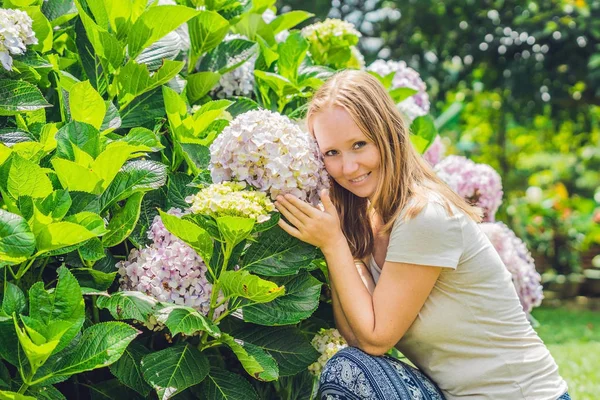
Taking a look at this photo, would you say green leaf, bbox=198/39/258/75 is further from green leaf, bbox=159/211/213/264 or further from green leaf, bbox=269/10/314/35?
green leaf, bbox=159/211/213/264

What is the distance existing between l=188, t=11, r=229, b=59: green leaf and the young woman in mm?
330

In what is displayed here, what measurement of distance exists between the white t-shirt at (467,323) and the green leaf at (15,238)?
0.93 meters

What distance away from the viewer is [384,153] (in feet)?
6.62

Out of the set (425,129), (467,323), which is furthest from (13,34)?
(425,129)

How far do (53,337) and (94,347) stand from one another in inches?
4.5

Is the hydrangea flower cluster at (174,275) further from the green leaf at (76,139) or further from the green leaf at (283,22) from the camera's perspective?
the green leaf at (283,22)

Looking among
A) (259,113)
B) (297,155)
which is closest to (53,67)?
(259,113)

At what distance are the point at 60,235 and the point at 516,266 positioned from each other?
2025mm

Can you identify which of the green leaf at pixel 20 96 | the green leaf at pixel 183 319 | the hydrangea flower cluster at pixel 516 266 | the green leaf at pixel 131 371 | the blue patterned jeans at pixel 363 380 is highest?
the green leaf at pixel 20 96

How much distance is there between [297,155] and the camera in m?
1.69

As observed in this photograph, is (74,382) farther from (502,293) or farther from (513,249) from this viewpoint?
(513,249)

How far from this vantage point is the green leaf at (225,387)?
1.73 m

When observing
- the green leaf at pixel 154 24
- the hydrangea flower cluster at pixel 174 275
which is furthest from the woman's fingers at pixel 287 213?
the green leaf at pixel 154 24

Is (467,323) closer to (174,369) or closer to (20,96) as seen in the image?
(174,369)
